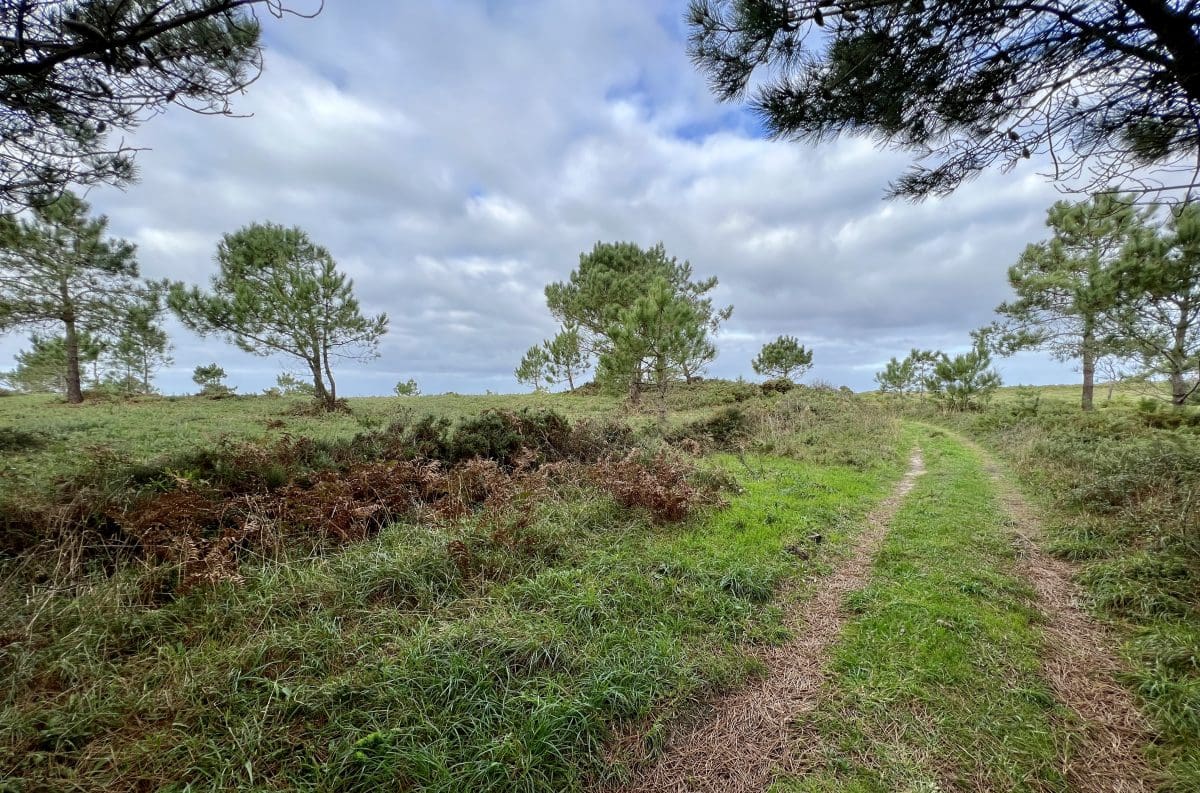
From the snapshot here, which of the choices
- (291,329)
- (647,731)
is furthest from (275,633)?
(291,329)

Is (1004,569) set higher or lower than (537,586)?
lower

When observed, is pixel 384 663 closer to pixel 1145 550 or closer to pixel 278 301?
pixel 1145 550

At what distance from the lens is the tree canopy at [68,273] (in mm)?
13219

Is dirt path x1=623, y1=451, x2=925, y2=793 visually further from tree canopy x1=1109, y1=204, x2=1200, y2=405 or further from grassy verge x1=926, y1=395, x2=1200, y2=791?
tree canopy x1=1109, y1=204, x2=1200, y2=405

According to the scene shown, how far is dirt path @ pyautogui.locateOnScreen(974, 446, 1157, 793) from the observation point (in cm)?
221

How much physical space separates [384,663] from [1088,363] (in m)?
24.2

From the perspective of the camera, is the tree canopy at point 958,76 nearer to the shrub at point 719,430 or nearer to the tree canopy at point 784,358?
the shrub at point 719,430

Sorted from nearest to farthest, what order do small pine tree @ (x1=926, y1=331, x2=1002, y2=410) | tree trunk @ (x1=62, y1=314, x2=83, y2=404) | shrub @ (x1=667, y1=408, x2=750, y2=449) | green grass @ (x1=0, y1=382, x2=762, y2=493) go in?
green grass @ (x1=0, y1=382, x2=762, y2=493) → shrub @ (x1=667, y1=408, x2=750, y2=449) → tree trunk @ (x1=62, y1=314, x2=83, y2=404) → small pine tree @ (x1=926, y1=331, x2=1002, y2=410)

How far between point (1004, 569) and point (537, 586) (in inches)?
195

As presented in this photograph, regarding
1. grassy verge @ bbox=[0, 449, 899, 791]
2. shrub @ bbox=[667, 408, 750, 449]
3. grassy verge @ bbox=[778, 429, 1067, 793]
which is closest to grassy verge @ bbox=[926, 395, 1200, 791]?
grassy verge @ bbox=[778, 429, 1067, 793]

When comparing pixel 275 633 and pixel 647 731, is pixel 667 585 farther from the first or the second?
pixel 275 633

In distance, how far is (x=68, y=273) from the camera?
14.9 metres

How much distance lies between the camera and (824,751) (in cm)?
236

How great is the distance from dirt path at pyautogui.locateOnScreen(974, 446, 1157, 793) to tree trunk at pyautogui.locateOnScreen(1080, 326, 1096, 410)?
44.0ft
